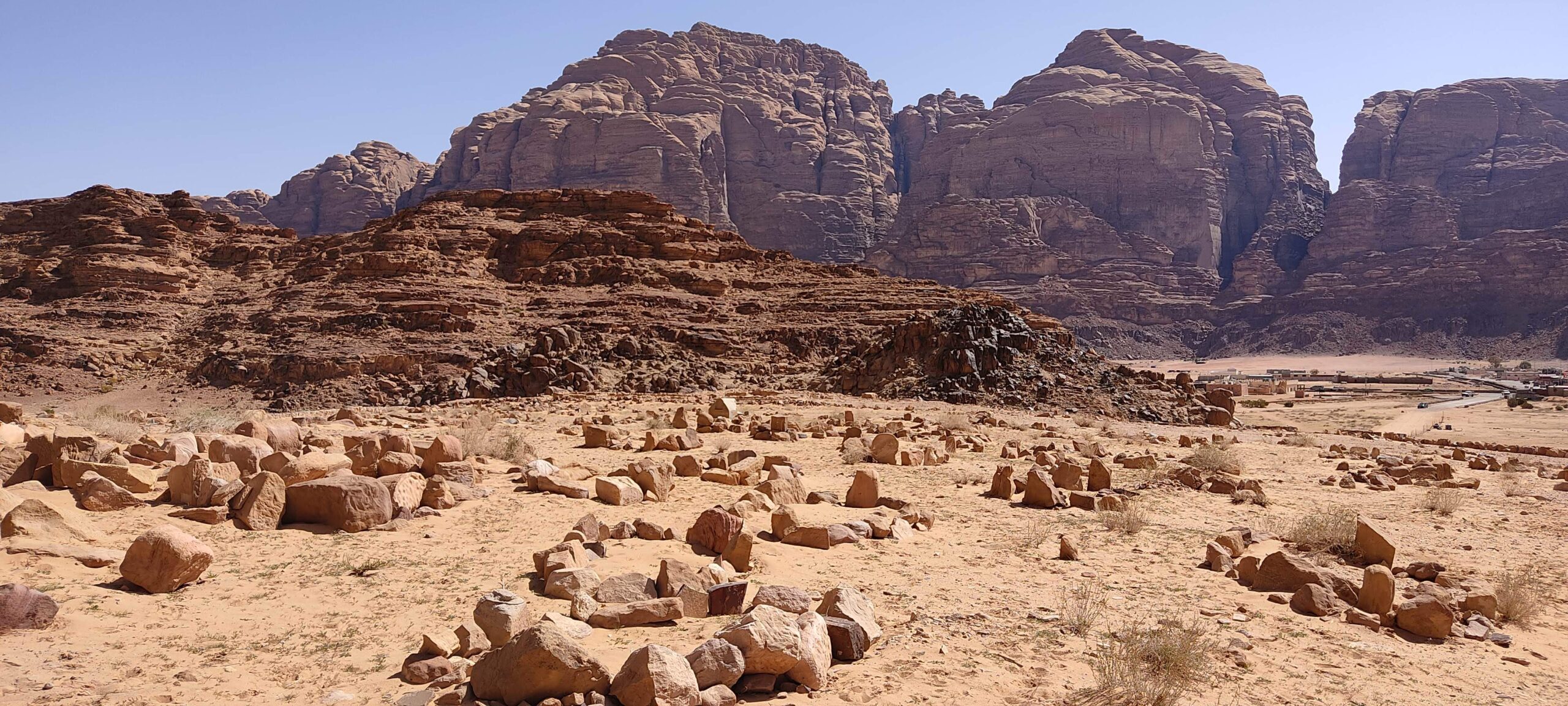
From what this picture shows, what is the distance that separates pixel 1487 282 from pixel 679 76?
11594 centimetres

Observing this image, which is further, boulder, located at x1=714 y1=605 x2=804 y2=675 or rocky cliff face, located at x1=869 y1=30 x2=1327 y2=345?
rocky cliff face, located at x1=869 y1=30 x2=1327 y2=345

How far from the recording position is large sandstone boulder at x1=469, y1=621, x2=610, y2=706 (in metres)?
3.59

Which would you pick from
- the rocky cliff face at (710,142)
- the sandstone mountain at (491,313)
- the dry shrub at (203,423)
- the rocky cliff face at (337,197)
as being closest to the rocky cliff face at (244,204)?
the rocky cliff face at (337,197)

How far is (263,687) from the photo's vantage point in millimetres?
3846

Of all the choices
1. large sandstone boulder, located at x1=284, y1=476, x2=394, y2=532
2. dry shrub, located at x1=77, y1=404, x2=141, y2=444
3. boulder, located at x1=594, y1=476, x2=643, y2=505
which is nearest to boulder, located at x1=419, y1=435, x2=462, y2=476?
boulder, located at x1=594, y1=476, x2=643, y2=505

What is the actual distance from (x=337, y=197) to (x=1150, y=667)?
146 m

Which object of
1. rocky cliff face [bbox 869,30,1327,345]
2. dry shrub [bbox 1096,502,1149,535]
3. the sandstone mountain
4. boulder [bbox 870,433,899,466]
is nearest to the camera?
dry shrub [bbox 1096,502,1149,535]

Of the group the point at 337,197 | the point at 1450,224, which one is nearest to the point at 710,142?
the point at 337,197

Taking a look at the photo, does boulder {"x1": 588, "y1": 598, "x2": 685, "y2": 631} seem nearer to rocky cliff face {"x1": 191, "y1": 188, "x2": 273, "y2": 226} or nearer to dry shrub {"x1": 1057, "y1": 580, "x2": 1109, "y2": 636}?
dry shrub {"x1": 1057, "y1": 580, "x2": 1109, "y2": 636}

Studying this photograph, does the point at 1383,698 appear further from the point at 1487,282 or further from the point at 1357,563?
the point at 1487,282

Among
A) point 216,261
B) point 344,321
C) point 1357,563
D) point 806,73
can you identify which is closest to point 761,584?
point 1357,563

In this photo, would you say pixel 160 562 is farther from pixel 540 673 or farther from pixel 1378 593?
pixel 1378 593

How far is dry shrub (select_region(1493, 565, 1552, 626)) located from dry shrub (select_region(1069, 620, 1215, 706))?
2.26 meters

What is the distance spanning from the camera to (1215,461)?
12922 millimetres
